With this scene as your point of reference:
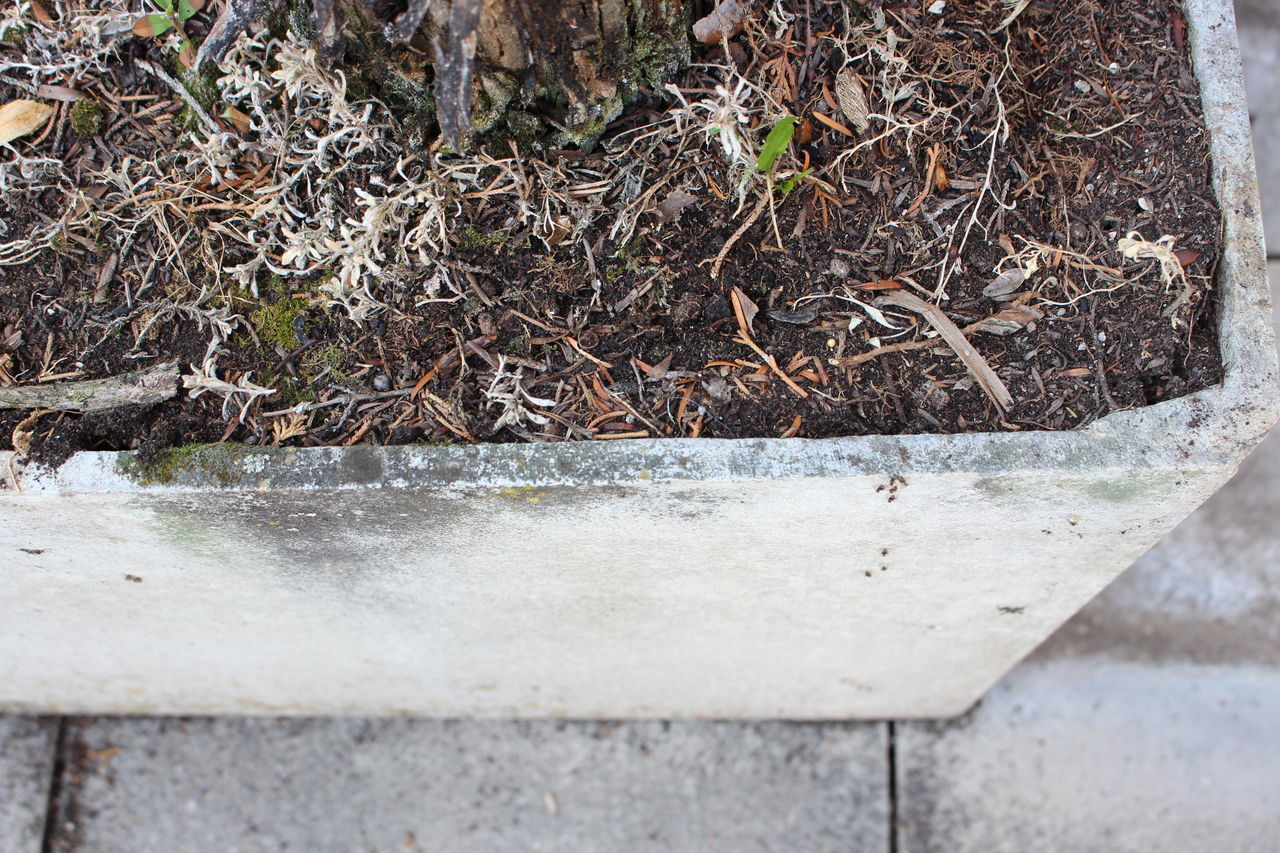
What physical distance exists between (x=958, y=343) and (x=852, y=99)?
42cm

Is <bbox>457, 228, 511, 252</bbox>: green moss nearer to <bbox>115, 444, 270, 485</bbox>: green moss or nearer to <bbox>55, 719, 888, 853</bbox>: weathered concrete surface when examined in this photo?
<bbox>115, 444, 270, 485</bbox>: green moss

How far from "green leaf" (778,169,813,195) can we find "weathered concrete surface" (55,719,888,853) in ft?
4.50

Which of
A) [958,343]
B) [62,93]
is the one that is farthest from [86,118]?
[958,343]

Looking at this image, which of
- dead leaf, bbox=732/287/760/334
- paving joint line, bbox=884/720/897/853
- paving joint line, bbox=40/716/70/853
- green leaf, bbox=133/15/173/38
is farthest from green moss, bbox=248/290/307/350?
paving joint line, bbox=884/720/897/853

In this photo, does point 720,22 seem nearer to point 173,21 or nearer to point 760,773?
point 173,21

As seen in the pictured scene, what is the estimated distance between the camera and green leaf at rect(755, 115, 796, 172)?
1287mm

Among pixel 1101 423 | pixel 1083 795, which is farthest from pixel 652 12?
pixel 1083 795

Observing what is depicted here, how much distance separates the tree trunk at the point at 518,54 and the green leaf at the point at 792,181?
239 mm

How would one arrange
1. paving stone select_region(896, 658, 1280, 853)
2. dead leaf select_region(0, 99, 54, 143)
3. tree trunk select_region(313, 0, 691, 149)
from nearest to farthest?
tree trunk select_region(313, 0, 691, 149)
dead leaf select_region(0, 99, 54, 143)
paving stone select_region(896, 658, 1280, 853)

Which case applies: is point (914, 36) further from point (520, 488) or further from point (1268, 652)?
point (1268, 652)

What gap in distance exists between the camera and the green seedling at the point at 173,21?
1.42m

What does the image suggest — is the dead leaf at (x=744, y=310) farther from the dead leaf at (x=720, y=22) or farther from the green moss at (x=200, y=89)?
Answer: the green moss at (x=200, y=89)

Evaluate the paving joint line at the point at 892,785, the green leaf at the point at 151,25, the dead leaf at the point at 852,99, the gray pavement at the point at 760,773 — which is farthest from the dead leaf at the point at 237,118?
the paving joint line at the point at 892,785

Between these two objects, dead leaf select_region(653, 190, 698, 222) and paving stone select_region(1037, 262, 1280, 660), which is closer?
dead leaf select_region(653, 190, 698, 222)
